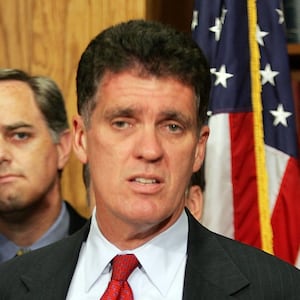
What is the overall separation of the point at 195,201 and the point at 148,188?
2.87ft

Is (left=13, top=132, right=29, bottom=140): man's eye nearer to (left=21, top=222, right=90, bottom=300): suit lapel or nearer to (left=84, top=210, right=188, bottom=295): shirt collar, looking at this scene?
(left=21, top=222, right=90, bottom=300): suit lapel

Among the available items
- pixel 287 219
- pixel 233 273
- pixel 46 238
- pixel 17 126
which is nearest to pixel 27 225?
pixel 46 238

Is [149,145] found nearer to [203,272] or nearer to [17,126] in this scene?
[203,272]

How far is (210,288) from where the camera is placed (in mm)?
1534

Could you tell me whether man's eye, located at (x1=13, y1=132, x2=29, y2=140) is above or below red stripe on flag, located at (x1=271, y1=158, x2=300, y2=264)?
above

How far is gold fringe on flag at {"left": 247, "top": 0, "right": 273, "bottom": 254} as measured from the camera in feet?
7.80

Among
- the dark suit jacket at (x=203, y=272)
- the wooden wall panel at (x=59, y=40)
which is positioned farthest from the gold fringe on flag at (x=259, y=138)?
the dark suit jacket at (x=203, y=272)

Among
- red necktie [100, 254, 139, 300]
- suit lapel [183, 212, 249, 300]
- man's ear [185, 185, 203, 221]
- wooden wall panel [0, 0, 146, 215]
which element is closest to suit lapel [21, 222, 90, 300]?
red necktie [100, 254, 139, 300]

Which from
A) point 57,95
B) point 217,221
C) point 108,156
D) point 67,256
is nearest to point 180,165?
point 108,156

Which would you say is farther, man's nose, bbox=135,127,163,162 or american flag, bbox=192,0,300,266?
american flag, bbox=192,0,300,266

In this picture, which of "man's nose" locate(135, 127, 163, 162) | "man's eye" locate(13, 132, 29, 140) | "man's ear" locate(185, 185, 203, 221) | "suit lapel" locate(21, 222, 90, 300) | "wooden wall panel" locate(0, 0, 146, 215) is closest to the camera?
"man's nose" locate(135, 127, 163, 162)

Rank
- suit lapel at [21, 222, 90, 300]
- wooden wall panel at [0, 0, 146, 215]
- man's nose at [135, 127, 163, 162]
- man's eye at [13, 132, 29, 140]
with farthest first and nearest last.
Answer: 1. wooden wall panel at [0, 0, 146, 215]
2. man's eye at [13, 132, 29, 140]
3. suit lapel at [21, 222, 90, 300]
4. man's nose at [135, 127, 163, 162]

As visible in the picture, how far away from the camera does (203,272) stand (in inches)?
61.4

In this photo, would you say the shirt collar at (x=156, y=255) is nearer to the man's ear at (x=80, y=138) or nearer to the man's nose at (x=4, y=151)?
the man's ear at (x=80, y=138)
